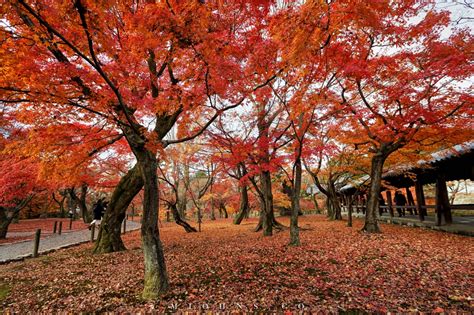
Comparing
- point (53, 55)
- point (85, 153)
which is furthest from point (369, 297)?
point (85, 153)

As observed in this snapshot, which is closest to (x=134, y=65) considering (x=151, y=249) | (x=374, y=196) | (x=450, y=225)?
(x=151, y=249)

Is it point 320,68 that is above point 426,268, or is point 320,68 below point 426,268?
above

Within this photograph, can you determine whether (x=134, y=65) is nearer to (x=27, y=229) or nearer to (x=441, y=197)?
(x=441, y=197)

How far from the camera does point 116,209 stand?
9.89 m

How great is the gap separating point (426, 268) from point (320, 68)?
7.34 metres

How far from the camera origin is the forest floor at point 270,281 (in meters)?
4.23

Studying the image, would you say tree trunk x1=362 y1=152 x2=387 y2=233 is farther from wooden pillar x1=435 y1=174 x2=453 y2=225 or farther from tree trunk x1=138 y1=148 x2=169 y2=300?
tree trunk x1=138 y1=148 x2=169 y2=300

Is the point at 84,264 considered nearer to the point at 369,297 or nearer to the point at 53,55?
the point at 53,55

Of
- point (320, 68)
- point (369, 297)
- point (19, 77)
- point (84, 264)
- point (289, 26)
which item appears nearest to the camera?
point (369, 297)

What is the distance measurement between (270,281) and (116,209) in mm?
7590

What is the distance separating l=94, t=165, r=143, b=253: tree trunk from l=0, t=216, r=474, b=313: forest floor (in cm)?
101

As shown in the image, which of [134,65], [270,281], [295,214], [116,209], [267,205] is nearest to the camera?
[270,281]

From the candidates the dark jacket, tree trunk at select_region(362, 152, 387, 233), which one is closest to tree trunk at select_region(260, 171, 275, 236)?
tree trunk at select_region(362, 152, 387, 233)

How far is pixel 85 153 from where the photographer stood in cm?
926
